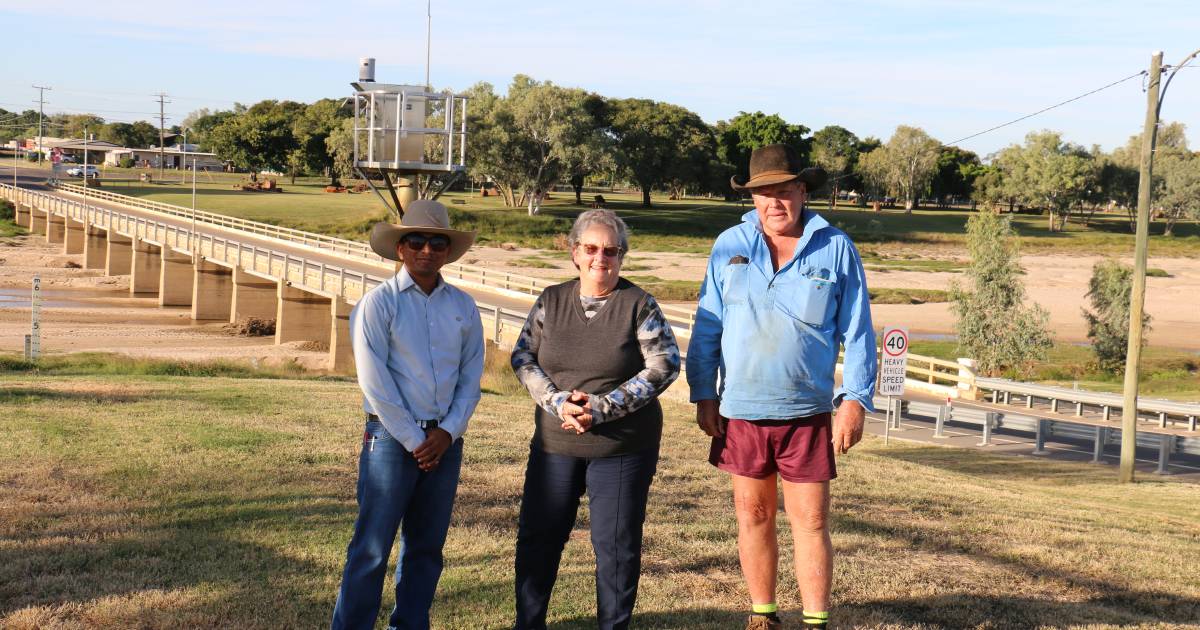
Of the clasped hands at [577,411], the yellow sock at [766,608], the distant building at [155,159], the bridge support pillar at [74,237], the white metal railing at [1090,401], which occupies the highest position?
the distant building at [155,159]

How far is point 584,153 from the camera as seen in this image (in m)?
79.5

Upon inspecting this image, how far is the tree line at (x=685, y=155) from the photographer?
8050 cm

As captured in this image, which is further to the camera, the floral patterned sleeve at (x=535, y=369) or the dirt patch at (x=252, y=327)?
the dirt patch at (x=252, y=327)

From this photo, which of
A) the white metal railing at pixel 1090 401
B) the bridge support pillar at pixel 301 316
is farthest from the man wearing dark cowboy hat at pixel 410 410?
the bridge support pillar at pixel 301 316

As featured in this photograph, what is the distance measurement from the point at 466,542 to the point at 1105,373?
35.9 metres

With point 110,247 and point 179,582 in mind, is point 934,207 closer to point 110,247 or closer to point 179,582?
point 110,247

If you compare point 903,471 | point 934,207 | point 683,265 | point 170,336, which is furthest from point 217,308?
point 934,207

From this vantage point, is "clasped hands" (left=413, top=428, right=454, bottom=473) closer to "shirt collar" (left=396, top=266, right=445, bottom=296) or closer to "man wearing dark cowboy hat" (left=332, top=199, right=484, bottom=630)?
"man wearing dark cowboy hat" (left=332, top=199, right=484, bottom=630)

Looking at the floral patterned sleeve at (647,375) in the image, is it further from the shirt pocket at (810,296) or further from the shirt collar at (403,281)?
the shirt collar at (403,281)

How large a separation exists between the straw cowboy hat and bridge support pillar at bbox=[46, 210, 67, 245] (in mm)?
75326

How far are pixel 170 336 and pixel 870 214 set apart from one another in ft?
262

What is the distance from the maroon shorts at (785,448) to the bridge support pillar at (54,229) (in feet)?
250

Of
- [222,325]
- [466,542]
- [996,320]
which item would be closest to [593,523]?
[466,542]

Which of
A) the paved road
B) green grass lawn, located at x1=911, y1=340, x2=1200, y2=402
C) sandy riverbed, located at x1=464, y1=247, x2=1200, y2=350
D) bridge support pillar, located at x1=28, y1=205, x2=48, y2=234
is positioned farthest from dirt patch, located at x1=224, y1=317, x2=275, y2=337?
A: bridge support pillar, located at x1=28, y1=205, x2=48, y2=234
